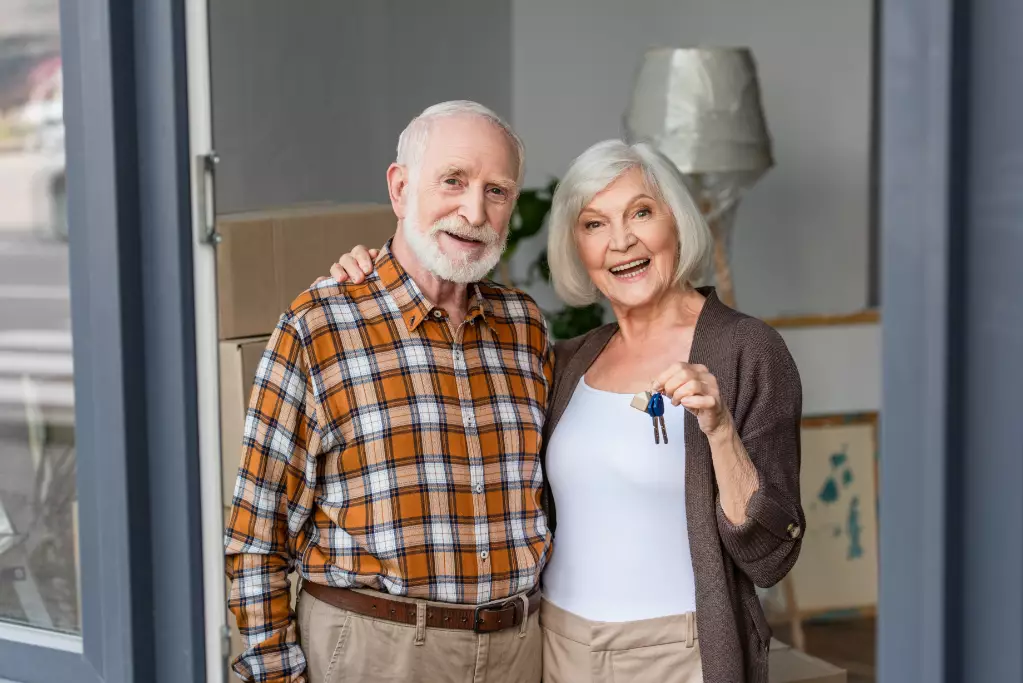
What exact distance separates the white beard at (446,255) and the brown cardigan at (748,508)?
346 millimetres

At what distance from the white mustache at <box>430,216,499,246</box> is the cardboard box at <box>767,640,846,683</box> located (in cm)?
131

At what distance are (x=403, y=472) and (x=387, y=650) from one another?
0.25 metres

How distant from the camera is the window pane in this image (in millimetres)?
2023

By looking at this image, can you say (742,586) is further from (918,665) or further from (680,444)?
(918,665)

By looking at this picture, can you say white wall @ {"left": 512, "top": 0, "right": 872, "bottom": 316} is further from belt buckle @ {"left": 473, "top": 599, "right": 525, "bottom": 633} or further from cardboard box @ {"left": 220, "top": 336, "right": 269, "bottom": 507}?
belt buckle @ {"left": 473, "top": 599, "right": 525, "bottom": 633}

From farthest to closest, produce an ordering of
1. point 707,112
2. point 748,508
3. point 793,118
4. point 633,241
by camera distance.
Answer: point 793,118
point 707,112
point 633,241
point 748,508

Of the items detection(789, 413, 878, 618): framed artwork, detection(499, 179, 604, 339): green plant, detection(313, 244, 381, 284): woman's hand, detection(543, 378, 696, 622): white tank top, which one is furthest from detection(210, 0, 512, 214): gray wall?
detection(789, 413, 878, 618): framed artwork

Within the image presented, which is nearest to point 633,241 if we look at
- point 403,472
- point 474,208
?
point 474,208

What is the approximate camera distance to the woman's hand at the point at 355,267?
1994 mm

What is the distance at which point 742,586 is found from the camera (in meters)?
1.94

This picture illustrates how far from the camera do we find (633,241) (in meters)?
2.04

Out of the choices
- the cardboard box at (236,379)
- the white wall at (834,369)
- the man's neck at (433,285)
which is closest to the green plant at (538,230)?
the white wall at (834,369)

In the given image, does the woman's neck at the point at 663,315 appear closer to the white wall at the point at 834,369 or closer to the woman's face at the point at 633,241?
the woman's face at the point at 633,241

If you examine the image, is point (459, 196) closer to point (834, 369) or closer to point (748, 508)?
point (748, 508)
